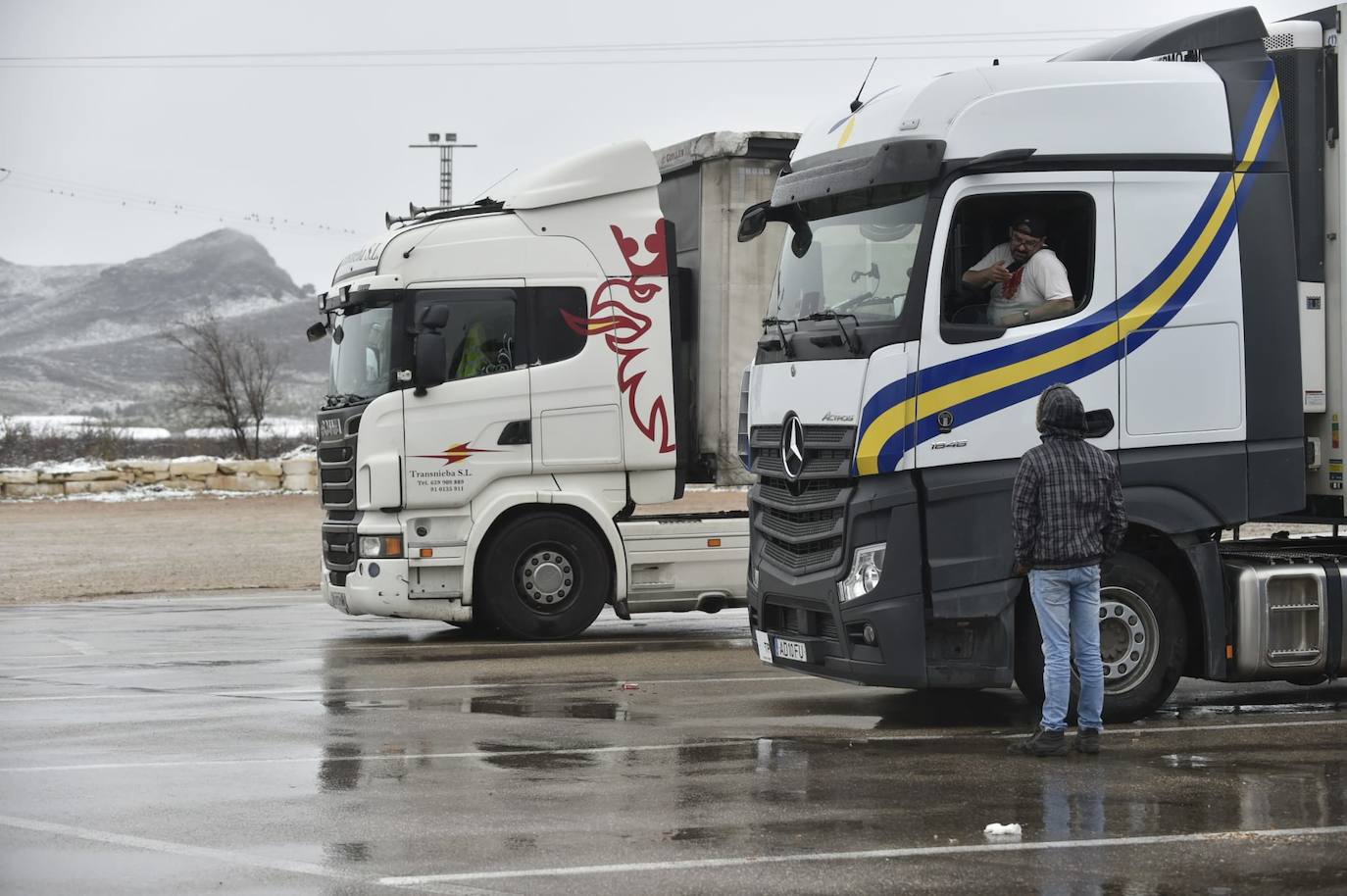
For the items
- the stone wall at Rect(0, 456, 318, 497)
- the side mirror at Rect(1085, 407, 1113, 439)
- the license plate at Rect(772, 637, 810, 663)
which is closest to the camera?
the side mirror at Rect(1085, 407, 1113, 439)

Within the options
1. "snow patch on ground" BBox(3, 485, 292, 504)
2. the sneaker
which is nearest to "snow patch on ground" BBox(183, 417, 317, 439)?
"snow patch on ground" BBox(3, 485, 292, 504)

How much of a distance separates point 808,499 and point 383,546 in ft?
17.9

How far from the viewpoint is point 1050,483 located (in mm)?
8680

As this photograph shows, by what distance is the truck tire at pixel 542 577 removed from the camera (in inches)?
565

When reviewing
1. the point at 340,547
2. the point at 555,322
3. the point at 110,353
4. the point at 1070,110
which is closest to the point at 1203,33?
the point at 1070,110

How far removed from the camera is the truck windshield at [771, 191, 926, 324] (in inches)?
369

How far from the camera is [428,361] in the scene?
13.9m

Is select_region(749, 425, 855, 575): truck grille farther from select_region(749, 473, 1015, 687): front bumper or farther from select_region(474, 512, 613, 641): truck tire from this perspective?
select_region(474, 512, 613, 641): truck tire

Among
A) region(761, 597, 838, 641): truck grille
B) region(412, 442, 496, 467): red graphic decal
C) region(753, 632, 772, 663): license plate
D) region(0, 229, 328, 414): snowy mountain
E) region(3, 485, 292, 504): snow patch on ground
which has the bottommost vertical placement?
region(753, 632, 772, 663): license plate

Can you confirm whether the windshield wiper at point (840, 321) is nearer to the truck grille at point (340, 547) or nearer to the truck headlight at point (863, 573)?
the truck headlight at point (863, 573)

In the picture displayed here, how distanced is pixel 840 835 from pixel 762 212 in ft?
15.6

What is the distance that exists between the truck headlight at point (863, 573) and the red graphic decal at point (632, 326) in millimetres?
5334

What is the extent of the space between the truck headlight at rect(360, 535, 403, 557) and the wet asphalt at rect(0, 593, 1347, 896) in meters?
1.33

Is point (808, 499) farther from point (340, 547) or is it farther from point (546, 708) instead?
point (340, 547)
